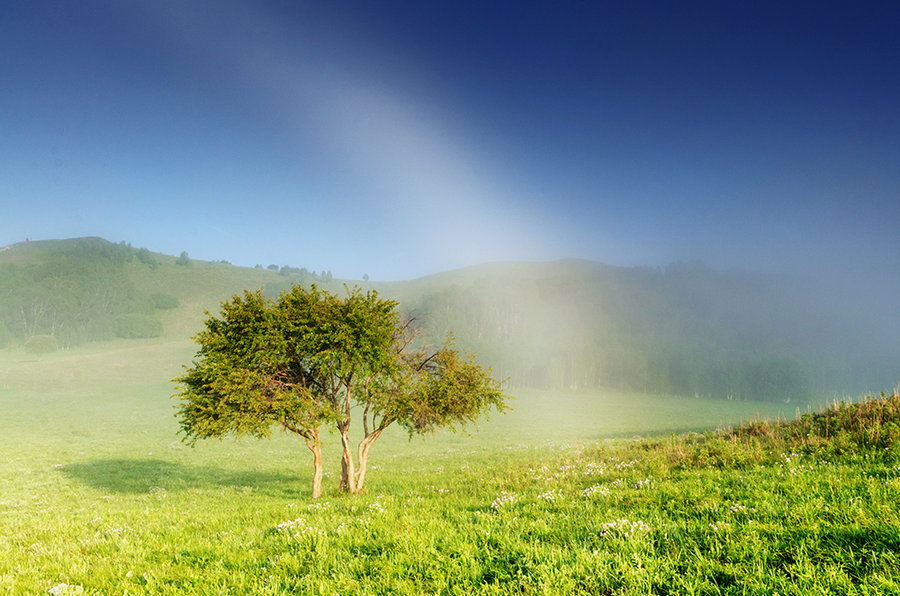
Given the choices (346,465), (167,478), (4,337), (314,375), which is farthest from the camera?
(4,337)

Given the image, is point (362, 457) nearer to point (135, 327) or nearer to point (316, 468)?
point (316, 468)

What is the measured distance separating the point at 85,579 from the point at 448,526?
7129mm

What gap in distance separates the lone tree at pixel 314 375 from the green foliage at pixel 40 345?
19144 cm

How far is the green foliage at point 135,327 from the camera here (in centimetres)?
19312

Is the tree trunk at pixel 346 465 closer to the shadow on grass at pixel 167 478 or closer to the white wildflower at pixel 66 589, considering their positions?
the shadow on grass at pixel 167 478

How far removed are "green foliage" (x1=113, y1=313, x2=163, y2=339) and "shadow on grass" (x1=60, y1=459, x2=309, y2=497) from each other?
607ft

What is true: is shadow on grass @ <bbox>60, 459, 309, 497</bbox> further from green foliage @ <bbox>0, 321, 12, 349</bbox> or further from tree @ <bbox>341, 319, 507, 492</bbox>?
green foliage @ <bbox>0, 321, 12, 349</bbox>

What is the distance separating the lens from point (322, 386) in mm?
23000

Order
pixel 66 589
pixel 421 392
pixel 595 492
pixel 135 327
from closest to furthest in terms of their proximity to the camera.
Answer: pixel 66 589, pixel 595 492, pixel 421 392, pixel 135 327

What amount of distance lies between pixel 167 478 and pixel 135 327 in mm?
201917

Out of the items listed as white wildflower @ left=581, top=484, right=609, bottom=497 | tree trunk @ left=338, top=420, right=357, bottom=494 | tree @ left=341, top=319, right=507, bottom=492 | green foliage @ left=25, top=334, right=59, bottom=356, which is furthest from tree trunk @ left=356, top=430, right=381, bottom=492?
green foliage @ left=25, top=334, right=59, bottom=356

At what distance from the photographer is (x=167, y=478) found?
34438mm

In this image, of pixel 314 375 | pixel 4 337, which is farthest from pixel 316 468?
pixel 4 337

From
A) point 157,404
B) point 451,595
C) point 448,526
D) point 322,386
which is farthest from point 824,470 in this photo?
point 157,404
